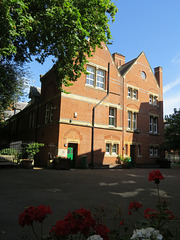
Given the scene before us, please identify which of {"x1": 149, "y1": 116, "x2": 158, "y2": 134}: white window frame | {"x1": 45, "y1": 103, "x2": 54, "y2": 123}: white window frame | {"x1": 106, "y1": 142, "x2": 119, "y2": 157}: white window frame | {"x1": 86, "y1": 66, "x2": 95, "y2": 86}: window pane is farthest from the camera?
{"x1": 149, "y1": 116, "x2": 158, "y2": 134}: white window frame

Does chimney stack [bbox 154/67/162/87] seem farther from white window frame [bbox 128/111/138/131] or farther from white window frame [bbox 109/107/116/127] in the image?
white window frame [bbox 109/107/116/127]

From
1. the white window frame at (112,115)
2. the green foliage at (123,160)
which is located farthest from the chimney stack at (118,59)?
the green foliage at (123,160)

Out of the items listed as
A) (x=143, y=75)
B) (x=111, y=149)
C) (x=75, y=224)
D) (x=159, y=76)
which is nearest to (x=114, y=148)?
(x=111, y=149)

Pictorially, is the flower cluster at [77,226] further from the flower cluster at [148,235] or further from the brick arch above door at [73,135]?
the brick arch above door at [73,135]

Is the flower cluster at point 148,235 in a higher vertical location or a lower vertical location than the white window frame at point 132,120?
lower

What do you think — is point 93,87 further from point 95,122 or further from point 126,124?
point 126,124

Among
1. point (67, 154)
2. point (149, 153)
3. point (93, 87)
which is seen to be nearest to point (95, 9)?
point (93, 87)

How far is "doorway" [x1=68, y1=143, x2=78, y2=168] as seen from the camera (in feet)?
56.7

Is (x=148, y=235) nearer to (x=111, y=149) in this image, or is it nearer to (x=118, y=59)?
(x=111, y=149)

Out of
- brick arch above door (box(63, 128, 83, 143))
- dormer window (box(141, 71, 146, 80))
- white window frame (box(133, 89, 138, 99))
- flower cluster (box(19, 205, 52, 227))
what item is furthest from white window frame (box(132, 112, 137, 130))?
flower cluster (box(19, 205, 52, 227))

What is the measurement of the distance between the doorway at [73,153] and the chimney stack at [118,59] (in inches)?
595

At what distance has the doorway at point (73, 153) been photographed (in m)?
17.3

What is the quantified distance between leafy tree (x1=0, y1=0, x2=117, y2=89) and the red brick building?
104 inches

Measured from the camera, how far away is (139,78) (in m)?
24.5
